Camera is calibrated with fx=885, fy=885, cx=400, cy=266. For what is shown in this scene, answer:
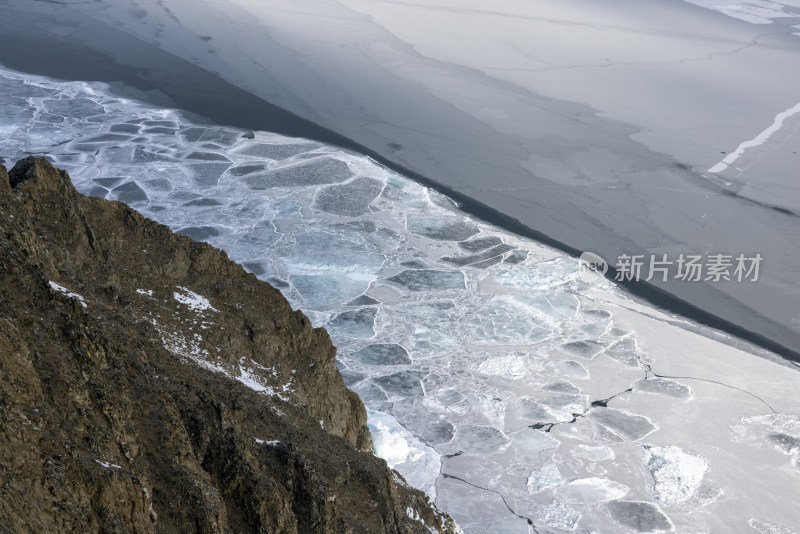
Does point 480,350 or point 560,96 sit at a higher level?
point 560,96

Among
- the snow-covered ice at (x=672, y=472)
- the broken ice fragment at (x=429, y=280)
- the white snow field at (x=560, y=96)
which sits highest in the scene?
the white snow field at (x=560, y=96)

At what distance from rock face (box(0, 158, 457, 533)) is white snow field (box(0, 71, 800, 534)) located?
0.27m

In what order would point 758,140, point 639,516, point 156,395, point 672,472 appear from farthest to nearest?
point 758,140 < point 672,472 < point 639,516 < point 156,395

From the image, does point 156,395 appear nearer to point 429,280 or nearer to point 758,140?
point 429,280

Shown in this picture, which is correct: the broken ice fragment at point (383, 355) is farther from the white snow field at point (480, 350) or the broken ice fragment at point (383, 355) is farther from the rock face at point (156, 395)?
the rock face at point (156, 395)

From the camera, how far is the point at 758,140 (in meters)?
16.0

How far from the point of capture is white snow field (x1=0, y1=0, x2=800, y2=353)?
42.7 ft

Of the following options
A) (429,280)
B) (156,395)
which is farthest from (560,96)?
(156,395)

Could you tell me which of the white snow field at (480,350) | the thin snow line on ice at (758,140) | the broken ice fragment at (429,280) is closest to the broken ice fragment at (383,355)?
the white snow field at (480,350)

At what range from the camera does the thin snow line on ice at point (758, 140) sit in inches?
589

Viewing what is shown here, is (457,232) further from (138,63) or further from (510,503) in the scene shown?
(138,63)

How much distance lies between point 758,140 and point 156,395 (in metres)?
14.3

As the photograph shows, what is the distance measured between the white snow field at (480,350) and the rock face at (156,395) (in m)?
0.27

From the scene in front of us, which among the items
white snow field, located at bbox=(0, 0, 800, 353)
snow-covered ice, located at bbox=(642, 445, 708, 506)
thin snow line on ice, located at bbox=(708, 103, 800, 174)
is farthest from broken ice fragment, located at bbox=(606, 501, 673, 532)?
thin snow line on ice, located at bbox=(708, 103, 800, 174)
